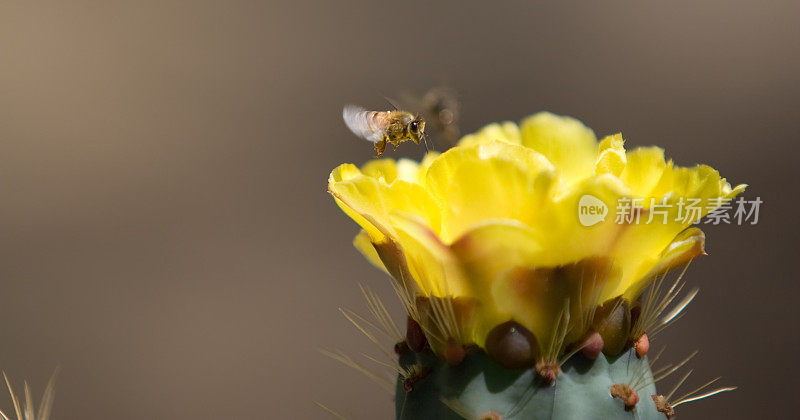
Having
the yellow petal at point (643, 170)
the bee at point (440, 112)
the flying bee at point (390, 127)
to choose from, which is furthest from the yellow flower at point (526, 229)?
the bee at point (440, 112)

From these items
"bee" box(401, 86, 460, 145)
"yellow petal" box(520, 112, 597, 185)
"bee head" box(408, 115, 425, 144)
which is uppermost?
"bee" box(401, 86, 460, 145)

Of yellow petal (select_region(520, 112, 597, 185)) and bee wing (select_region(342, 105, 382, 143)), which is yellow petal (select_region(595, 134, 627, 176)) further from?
bee wing (select_region(342, 105, 382, 143))

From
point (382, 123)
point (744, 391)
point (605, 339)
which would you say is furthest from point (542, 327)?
point (744, 391)

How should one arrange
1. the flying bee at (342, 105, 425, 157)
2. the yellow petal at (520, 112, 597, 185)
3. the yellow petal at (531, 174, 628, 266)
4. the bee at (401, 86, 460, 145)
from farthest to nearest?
the bee at (401, 86, 460, 145) < the flying bee at (342, 105, 425, 157) < the yellow petal at (520, 112, 597, 185) < the yellow petal at (531, 174, 628, 266)

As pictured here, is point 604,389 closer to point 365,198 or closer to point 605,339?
point 605,339

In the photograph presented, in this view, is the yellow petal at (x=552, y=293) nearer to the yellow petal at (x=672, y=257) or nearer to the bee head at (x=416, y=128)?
the yellow petal at (x=672, y=257)

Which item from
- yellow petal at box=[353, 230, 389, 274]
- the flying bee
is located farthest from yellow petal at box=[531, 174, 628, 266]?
the flying bee

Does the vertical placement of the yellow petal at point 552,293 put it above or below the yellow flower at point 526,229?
below

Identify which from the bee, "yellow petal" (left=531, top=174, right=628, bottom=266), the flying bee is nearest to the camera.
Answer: "yellow petal" (left=531, top=174, right=628, bottom=266)
